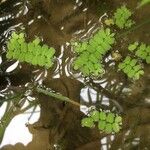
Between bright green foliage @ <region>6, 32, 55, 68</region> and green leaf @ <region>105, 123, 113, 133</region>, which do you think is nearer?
green leaf @ <region>105, 123, 113, 133</region>

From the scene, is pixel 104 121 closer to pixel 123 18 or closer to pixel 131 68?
pixel 131 68

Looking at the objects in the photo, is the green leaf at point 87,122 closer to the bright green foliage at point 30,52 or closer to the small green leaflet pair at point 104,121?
the small green leaflet pair at point 104,121

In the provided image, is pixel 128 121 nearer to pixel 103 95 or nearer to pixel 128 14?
pixel 103 95

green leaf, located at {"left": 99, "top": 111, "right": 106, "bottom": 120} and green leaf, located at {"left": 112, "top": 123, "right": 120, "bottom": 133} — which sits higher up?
green leaf, located at {"left": 99, "top": 111, "right": 106, "bottom": 120}

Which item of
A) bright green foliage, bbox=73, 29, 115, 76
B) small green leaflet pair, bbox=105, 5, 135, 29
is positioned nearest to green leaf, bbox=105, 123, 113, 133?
bright green foliage, bbox=73, 29, 115, 76

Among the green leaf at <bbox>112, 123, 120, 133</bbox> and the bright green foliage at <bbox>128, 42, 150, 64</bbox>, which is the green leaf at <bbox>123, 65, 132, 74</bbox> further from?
the green leaf at <bbox>112, 123, 120, 133</bbox>

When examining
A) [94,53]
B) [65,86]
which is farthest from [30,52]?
[94,53]
